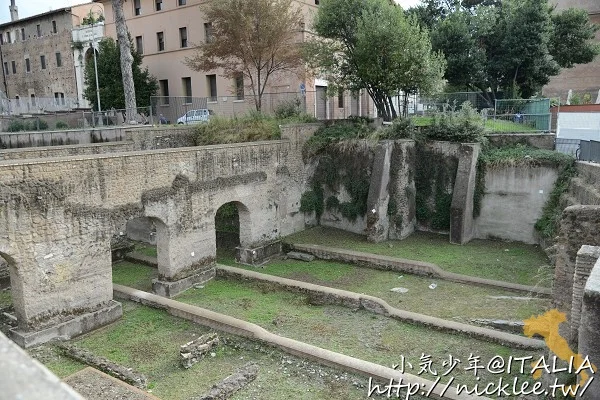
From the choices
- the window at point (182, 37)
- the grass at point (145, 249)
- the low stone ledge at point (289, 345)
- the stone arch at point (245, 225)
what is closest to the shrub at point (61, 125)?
the grass at point (145, 249)

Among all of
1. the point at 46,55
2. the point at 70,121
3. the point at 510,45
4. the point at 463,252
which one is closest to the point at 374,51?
the point at 463,252

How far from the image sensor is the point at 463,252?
647 inches

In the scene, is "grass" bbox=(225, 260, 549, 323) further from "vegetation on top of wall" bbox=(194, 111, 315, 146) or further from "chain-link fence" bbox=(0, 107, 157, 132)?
"chain-link fence" bbox=(0, 107, 157, 132)

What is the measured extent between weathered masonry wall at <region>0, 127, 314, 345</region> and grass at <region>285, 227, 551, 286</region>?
350 centimetres

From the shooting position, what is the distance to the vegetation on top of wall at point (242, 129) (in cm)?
1898

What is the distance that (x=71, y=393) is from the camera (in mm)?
1563

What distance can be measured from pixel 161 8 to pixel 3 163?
77.5ft

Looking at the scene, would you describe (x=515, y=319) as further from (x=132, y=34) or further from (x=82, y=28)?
(x=82, y=28)

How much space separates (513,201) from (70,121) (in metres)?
19.7

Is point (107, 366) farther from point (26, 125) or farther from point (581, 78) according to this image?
point (581, 78)

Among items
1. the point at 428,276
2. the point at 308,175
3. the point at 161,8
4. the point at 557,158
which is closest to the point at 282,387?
the point at 428,276

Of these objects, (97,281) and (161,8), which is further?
(161,8)

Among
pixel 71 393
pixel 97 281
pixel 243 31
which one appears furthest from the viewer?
pixel 243 31

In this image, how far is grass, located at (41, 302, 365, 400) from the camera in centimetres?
890
